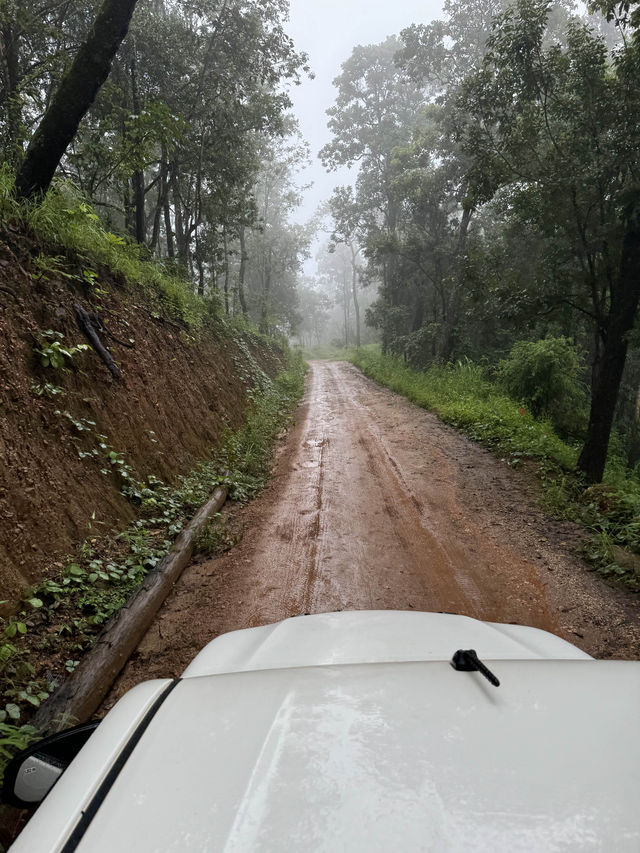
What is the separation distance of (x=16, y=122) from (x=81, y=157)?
1207mm

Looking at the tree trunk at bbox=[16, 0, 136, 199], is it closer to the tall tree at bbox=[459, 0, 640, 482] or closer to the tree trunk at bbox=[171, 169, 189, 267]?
the tall tree at bbox=[459, 0, 640, 482]

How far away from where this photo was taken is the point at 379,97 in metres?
28.1

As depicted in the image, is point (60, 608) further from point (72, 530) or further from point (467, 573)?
point (467, 573)

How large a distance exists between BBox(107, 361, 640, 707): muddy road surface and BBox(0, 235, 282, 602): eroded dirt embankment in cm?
119

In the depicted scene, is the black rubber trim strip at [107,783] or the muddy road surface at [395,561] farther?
the muddy road surface at [395,561]

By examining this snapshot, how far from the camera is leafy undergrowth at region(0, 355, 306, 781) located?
8.89 ft

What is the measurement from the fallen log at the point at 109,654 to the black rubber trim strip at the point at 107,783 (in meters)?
1.84

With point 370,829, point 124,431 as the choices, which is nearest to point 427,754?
point 370,829

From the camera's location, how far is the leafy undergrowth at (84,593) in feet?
8.89

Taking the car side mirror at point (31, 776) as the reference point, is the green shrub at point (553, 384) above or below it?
above

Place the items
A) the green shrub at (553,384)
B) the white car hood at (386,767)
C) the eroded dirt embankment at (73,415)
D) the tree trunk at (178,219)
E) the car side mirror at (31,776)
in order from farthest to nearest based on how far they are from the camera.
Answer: the tree trunk at (178,219) < the green shrub at (553,384) < the eroded dirt embankment at (73,415) < the car side mirror at (31,776) < the white car hood at (386,767)

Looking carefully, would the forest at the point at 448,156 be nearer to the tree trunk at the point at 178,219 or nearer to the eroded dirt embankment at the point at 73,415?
the tree trunk at the point at 178,219

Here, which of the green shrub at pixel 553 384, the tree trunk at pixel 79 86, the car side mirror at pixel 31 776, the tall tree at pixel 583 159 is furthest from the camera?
the green shrub at pixel 553 384

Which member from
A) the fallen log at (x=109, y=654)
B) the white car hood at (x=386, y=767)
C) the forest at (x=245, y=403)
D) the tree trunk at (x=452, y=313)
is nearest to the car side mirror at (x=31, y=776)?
the white car hood at (x=386, y=767)
